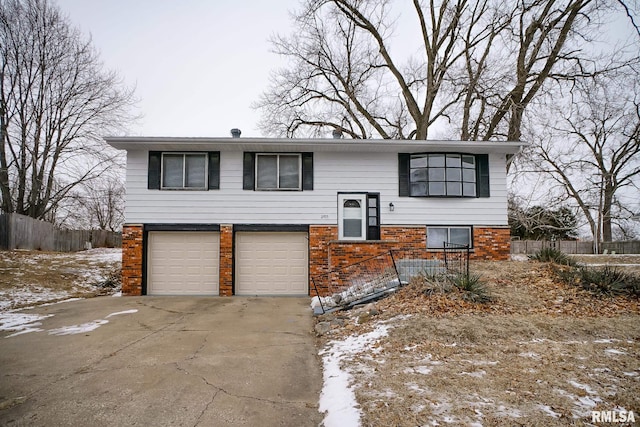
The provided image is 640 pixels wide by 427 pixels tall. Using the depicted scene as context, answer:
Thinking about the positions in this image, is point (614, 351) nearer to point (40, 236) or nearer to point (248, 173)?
point (248, 173)

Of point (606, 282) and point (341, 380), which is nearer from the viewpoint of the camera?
point (341, 380)

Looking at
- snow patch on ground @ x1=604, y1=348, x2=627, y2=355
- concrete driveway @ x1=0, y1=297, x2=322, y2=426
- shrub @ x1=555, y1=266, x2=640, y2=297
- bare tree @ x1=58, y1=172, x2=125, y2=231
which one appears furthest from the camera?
bare tree @ x1=58, y1=172, x2=125, y2=231

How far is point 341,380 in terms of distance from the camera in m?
4.25

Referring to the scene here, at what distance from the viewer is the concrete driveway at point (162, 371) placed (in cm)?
358

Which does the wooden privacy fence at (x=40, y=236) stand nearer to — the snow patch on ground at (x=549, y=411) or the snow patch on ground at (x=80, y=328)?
the snow patch on ground at (x=80, y=328)

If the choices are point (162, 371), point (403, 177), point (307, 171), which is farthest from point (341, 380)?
point (403, 177)

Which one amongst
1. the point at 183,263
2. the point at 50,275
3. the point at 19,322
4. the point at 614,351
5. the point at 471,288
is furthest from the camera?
the point at 50,275

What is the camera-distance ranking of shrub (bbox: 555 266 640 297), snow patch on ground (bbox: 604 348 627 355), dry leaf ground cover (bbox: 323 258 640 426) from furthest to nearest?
shrub (bbox: 555 266 640 297) < snow patch on ground (bbox: 604 348 627 355) < dry leaf ground cover (bbox: 323 258 640 426)

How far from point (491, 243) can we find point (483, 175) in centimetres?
215

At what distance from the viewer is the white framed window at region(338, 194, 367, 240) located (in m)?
10.9

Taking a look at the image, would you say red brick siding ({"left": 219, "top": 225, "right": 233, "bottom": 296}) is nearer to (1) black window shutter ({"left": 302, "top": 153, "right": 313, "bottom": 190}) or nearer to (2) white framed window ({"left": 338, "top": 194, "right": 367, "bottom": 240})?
(1) black window shutter ({"left": 302, "top": 153, "right": 313, "bottom": 190})

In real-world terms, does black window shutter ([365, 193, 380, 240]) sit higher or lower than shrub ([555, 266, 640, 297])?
higher

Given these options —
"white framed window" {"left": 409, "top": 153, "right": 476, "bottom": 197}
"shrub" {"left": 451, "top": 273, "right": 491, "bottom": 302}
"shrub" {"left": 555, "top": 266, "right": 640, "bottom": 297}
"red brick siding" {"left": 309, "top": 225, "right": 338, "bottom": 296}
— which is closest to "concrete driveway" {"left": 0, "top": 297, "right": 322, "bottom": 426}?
"red brick siding" {"left": 309, "top": 225, "right": 338, "bottom": 296}

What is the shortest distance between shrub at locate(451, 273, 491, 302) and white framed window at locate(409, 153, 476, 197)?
4.16m
